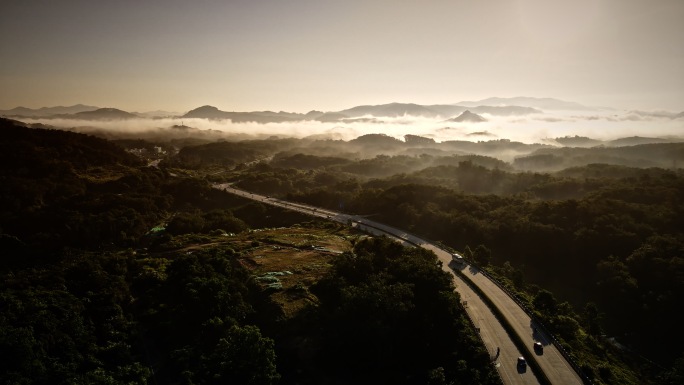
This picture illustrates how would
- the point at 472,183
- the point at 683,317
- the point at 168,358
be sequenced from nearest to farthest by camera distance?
the point at 168,358, the point at 683,317, the point at 472,183

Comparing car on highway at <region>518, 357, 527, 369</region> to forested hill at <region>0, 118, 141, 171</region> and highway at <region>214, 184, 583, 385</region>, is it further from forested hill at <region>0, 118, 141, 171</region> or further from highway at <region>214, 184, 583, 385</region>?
forested hill at <region>0, 118, 141, 171</region>

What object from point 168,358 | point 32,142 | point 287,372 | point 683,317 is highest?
point 32,142

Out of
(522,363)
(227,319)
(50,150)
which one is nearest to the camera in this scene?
(522,363)

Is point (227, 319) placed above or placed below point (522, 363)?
above

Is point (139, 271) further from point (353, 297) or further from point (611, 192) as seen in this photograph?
point (611, 192)

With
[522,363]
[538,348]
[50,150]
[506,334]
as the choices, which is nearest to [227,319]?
[522,363]

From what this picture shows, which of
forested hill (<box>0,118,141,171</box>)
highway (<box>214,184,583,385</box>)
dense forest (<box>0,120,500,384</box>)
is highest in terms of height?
forested hill (<box>0,118,141,171</box>)

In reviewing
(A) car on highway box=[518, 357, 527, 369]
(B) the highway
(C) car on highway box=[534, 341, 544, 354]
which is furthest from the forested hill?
(C) car on highway box=[534, 341, 544, 354]

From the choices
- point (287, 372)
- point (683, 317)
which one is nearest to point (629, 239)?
point (683, 317)

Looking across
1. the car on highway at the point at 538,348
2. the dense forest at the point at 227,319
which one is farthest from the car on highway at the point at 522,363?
the car on highway at the point at 538,348

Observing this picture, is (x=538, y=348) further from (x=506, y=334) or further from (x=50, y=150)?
(x=50, y=150)

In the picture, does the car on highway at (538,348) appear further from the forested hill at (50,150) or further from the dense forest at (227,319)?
the forested hill at (50,150)
